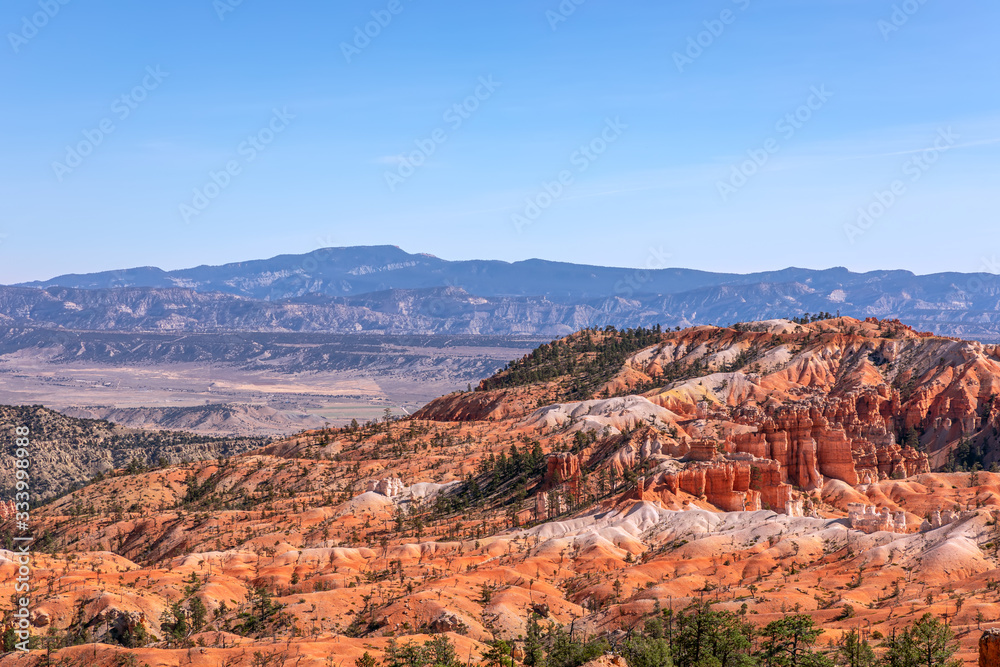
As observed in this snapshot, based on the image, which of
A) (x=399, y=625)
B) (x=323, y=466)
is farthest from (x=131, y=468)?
(x=399, y=625)

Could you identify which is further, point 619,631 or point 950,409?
point 950,409

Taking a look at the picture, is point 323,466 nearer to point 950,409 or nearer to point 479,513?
point 479,513

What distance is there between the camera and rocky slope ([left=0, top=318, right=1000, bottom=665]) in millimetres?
77812

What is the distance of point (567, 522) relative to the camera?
110688 mm

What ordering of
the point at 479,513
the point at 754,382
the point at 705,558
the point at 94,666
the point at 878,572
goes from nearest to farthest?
the point at 94,666 < the point at 878,572 < the point at 705,558 < the point at 479,513 < the point at 754,382

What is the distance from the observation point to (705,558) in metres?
96.8

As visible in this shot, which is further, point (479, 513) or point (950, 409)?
point (950, 409)

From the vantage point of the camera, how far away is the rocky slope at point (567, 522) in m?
77.8

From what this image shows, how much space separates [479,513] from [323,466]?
34.5 metres

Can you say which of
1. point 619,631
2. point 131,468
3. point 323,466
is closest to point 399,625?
point 619,631

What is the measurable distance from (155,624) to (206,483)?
77.1 metres

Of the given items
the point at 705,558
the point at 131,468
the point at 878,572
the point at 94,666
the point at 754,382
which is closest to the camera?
the point at 94,666

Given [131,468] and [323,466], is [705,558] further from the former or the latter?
[131,468]

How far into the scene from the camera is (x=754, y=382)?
614 ft
